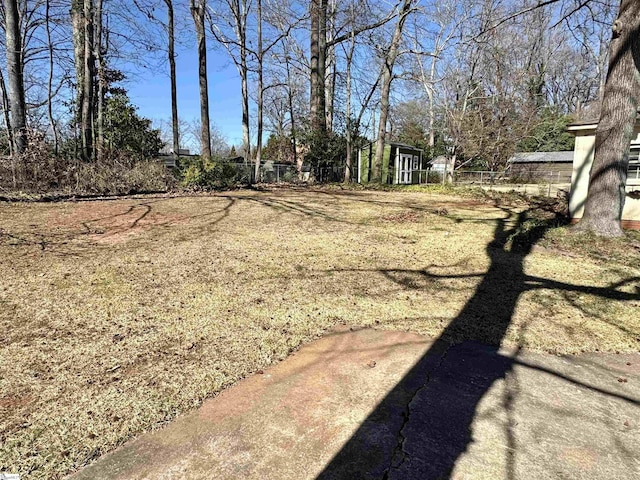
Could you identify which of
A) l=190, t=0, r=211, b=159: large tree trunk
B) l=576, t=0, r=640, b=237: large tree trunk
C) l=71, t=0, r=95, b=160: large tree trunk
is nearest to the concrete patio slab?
l=576, t=0, r=640, b=237: large tree trunk

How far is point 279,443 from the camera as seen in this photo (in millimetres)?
1758

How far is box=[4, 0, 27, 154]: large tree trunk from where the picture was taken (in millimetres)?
9039

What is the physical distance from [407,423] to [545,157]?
117 ft

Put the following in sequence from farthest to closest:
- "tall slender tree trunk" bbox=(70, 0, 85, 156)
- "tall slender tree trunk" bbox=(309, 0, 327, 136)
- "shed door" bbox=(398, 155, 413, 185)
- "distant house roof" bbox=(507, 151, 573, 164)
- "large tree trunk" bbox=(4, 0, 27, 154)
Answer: "distant house roof" bbox=(507, 151, 573, 164) → "shed door" bbox=(398, 155, 413, 185) → "tall slender tree trunk" bbox=(309, 0, 327, 136) → "tall slender tree trunk" bbox=(70, 0, 85, 156) → "large tree trunk" bbox=(4, 0, 27, 154)

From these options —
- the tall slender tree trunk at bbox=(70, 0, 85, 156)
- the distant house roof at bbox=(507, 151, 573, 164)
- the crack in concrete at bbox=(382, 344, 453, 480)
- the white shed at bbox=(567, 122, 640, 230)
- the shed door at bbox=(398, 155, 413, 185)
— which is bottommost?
the crack in concrete at bbox=(382, 344, 453, 480)

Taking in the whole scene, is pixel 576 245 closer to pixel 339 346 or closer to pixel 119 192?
pixel 339 346

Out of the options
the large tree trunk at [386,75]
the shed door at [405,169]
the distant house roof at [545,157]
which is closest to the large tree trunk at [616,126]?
the large tree trunk at [386,75]

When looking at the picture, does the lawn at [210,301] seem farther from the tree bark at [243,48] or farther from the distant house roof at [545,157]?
the distant house roof at [545,157]

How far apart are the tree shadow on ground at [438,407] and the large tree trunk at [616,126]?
3702 mm

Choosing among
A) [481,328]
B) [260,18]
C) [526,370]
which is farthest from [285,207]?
[260,18]

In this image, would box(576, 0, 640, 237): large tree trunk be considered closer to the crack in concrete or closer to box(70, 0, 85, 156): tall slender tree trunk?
the crack in concrete

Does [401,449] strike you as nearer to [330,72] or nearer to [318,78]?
[318,78]

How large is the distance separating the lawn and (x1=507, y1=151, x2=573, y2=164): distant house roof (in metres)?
28.4

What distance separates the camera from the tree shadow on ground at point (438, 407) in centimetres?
163
